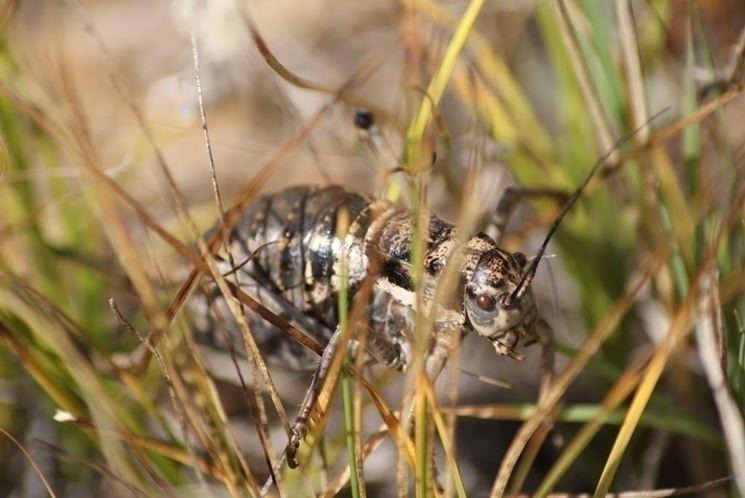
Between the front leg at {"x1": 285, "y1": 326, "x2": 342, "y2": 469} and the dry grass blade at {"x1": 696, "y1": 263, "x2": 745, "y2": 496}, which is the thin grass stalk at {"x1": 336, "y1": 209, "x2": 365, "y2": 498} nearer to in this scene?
the front leg at {"x1": 285, "y1": 326, "x2": 342, "y2": 469}

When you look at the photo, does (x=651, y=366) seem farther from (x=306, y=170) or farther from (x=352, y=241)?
(x=306, y=170)

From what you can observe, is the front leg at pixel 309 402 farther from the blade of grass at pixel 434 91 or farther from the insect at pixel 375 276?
the blade of grass at pixel 434 91

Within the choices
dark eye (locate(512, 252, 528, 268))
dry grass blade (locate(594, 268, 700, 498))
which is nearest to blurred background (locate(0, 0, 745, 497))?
dry grass blade (locate(594, 268, 700, 498))

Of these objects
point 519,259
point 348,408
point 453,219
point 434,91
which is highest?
point 453,219

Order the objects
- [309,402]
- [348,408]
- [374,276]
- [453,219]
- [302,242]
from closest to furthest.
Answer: [348,408], [309,402], [374,276], [302,242], [453,219]

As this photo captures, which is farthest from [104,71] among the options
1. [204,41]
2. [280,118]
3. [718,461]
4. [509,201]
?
[718,461]

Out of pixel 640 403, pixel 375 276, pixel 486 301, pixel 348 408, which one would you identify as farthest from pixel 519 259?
pixel 348 408

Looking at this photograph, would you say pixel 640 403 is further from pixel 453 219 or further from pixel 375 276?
pixel 453 219
